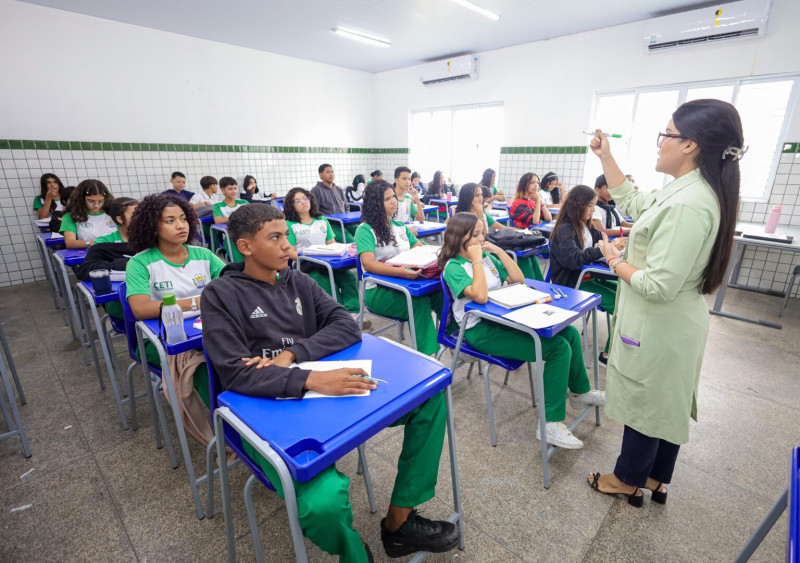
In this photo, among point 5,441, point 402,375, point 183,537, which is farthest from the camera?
point 5,441

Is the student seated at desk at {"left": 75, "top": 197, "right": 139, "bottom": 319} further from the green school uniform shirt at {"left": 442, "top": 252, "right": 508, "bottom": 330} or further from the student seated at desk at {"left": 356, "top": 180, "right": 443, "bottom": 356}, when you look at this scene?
the green school uniform shirt at {"left": 442, "top": 252, "right": 508, "bottom": 330}

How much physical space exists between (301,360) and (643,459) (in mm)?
1413

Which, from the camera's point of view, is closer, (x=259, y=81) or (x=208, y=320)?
(x=208, y=320)

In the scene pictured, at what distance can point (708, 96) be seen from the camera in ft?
16.2

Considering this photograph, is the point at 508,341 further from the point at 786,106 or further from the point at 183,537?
the point at 786,106

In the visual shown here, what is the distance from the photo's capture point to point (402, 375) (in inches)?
46.8

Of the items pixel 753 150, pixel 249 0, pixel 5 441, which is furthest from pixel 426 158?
pixel 5 441

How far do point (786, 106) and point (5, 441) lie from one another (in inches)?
289

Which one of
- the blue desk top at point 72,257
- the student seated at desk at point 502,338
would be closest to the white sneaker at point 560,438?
the student seated at desk at point 502,338

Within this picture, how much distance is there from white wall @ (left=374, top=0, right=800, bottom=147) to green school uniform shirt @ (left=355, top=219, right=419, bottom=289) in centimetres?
409

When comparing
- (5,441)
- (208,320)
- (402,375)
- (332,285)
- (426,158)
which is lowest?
(5,441)

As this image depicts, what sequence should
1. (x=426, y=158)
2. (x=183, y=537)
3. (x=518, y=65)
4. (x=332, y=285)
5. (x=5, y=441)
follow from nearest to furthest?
(x=183, y=537) → (x=5, y=441) → (x=332, y=285) → (x=518, y=65) → (x=426, y=158)

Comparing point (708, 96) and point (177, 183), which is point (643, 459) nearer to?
point (708, 96)

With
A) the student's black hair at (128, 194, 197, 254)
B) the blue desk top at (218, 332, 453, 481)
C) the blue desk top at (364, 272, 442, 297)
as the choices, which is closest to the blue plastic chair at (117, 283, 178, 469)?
the student's black hair at (128, 194, 197, 254)
